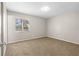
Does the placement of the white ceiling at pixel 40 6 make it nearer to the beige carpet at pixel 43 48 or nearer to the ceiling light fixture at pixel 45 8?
the ceiling light fixture at pixel 45 8

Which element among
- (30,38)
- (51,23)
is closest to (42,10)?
(51,23)

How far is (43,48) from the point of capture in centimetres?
169

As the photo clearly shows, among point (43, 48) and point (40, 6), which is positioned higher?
point (40, 6)

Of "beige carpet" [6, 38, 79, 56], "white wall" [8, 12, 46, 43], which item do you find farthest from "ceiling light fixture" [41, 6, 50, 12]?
"beige carpet" [6, 38, 79, 56]

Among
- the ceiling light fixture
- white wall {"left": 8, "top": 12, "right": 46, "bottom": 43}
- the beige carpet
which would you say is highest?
the ceiling light fixture

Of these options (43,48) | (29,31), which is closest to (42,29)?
(29,31)

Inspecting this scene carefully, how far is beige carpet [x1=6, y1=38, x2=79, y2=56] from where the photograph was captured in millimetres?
1614

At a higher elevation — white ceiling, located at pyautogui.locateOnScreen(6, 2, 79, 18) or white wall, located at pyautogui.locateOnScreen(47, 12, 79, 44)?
white ceiling, located at pyautogui.locateOnScreen(6, 2, 79, 18)

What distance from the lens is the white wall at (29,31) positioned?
161 centimetres

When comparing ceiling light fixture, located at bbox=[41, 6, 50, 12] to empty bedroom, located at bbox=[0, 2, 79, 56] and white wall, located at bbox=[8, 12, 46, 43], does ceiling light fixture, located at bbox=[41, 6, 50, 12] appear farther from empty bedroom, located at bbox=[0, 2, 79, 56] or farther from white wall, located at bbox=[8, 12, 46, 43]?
white wall, located at bbox=[8, 12, 46, 43]

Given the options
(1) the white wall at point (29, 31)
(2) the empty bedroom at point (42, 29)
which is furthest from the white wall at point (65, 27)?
(1) the white wall at point (29, 31)

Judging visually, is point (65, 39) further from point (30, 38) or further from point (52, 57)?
point (30, 38)

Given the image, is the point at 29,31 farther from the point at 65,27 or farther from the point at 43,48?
the point at 65,27

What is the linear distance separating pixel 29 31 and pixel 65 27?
0.65 meters
